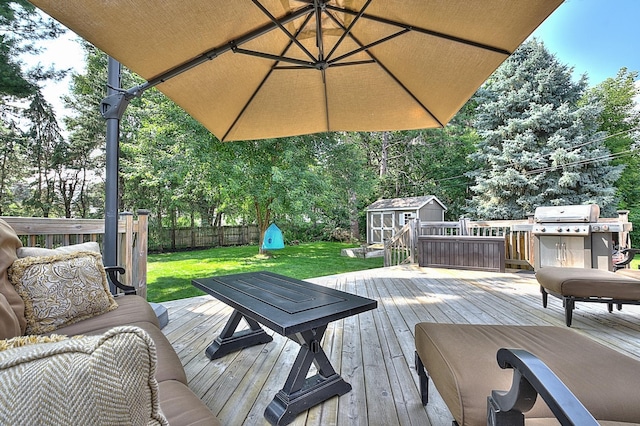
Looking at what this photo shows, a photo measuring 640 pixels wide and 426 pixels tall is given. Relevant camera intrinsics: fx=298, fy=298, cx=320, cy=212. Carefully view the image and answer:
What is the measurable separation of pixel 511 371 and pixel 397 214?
10.5 m

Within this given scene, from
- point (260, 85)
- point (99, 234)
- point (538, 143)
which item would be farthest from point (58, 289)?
point (538, 143)

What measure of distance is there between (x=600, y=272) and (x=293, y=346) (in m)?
3.15

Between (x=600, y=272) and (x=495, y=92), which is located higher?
(x=495, y=92)

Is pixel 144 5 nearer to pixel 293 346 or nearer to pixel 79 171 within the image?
pixel 293 346

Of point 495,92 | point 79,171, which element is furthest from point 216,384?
point 495,92

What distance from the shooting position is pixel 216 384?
6.33 feet

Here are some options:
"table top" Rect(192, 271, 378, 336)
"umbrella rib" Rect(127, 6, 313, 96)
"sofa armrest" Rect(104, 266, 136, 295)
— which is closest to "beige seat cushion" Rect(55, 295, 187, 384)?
"sofa armrest" Rect(104, 266, 136, 295)

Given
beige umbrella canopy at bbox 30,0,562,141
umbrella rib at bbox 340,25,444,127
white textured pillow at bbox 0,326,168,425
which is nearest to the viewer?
white textured pillow at bbox 0,326,168,425

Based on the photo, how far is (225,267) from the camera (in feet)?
22.7

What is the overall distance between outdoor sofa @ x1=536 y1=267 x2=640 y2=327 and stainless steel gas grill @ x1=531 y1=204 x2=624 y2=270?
5.35 feet

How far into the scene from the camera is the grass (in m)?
5.24

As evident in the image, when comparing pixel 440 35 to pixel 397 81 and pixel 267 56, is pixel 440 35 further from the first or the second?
pixel 267 56

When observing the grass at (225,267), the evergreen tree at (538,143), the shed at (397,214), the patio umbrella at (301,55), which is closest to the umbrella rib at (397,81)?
the patio umbrella at (301,55)

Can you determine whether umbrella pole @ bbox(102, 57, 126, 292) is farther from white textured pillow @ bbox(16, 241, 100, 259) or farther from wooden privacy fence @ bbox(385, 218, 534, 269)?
wooden privacy fence @ bbox(385, 218, 534, 269)
